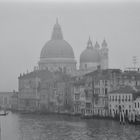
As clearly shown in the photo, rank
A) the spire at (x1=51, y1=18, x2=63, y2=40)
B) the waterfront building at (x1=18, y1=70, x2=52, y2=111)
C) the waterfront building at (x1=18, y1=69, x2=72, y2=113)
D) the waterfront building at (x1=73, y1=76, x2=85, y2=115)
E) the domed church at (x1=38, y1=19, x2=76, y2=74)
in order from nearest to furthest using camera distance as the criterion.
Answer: the waterfront building at (x1=73, y1=76, x2=85, y2=115) < the waterfront building at (x1=18, y1=69, x2=72, y2=113) < the waterfront building at (x1=18, y1=70, x2=52, y2=111) < the domed church at (x1=38, y1=19, x2=76, y2=74) < the spire at (x1=51, y1=18, x2=63, y2=40)

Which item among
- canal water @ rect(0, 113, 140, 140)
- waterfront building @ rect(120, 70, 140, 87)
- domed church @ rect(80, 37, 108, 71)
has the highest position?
domed church @ rect(80, 37, 108, 71)

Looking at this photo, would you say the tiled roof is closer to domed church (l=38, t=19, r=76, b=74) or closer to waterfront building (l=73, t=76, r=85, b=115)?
waterfront building (l=73, t=76, r=85, b=115)

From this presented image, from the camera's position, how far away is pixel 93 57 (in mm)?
94438

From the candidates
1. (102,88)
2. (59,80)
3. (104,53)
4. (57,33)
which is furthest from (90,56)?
(102,88)

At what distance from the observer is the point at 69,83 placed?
80.2 m

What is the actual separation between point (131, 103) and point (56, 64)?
4342cm

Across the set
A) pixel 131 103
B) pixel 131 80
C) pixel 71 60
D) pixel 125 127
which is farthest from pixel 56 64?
pixel 125 127

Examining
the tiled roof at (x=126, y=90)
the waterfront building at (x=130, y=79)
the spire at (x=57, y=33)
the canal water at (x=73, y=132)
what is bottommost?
the canal water at (x=73, y=132)

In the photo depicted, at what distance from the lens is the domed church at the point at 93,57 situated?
94438mm

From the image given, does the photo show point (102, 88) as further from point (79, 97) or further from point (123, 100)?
point (79, 97)

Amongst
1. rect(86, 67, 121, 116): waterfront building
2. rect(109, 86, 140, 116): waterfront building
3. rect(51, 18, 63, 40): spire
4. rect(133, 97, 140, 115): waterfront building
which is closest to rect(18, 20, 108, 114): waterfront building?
rect(51, 18, 63, 40): spire

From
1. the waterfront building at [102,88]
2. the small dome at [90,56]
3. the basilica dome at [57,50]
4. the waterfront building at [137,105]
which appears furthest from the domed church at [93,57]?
the waterfront building at [137,105]

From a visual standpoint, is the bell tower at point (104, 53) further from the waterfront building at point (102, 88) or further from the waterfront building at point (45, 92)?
the waterfront building at point (102, 88)

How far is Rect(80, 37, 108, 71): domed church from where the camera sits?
94438mm
